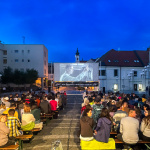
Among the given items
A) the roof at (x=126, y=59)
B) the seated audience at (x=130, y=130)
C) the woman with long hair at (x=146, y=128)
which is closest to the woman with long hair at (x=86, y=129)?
the seated audience at (x=130, y=130)

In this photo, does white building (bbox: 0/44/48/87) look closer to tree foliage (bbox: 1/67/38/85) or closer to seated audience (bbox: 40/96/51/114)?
tree foliage (bbox: 1/67/38/85)

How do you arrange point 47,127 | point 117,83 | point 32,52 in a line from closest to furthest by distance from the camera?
1. point 47,127
2. point 117,83
3. point 32,52

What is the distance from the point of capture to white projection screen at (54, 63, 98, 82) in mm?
31750

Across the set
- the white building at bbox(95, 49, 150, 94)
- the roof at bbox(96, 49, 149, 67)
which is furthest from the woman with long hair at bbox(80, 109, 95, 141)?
the roof at bbox(96, 49, 149, 67)

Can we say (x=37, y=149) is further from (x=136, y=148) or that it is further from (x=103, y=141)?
(x=136, y=148)

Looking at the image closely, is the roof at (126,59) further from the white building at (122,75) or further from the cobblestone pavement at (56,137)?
the cobblestone pavement at (56,137)

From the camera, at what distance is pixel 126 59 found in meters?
45.8

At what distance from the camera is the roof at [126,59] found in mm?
44250

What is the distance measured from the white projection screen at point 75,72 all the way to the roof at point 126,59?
12.4m

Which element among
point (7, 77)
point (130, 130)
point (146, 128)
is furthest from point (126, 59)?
point (130, 130)

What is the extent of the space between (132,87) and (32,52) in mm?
33544

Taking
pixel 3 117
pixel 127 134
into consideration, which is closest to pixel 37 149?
pixel 3 117

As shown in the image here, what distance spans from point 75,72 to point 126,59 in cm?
1920

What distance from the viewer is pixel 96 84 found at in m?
32.3
